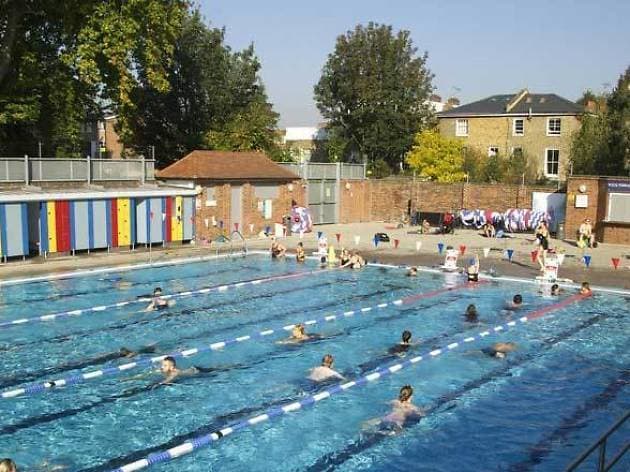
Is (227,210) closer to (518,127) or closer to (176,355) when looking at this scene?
(176,355)

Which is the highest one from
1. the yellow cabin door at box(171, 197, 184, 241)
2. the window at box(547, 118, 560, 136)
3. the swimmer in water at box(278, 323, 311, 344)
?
the window at box(547, 118, 560, 136)

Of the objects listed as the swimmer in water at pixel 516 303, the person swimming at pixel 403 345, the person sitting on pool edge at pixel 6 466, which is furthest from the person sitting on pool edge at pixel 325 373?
the swimmer in water at pixel 516 303

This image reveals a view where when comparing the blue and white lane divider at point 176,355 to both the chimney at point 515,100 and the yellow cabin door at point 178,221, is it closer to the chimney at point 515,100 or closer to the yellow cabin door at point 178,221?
the yellow cabin door at point 178,221

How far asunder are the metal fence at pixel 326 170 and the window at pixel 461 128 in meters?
20.0

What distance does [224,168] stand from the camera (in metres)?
33.7

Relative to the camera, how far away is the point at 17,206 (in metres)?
24.8

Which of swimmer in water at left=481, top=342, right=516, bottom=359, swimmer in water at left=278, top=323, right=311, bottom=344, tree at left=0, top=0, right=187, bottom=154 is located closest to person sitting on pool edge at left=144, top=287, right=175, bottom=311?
swimmer in water at left=278, top=323, right=311, bottom=344

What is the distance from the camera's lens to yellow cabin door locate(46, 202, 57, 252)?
84.8 feet

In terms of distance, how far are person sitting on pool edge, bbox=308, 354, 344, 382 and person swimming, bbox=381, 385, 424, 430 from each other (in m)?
1.82

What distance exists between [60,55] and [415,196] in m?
21.5

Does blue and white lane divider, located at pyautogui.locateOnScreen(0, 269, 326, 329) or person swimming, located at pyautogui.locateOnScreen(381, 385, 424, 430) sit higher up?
blue and white lane divider, located at pyautogui.locateOnScreen(0, 269, 326, 329)

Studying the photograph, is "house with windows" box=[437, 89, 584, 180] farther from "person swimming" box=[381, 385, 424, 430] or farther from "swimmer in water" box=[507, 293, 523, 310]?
"person swimming" box=[381, 385, 424, 430]

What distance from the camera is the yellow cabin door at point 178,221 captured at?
30.3 meters

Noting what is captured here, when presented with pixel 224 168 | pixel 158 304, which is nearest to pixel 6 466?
pixel 158 304
